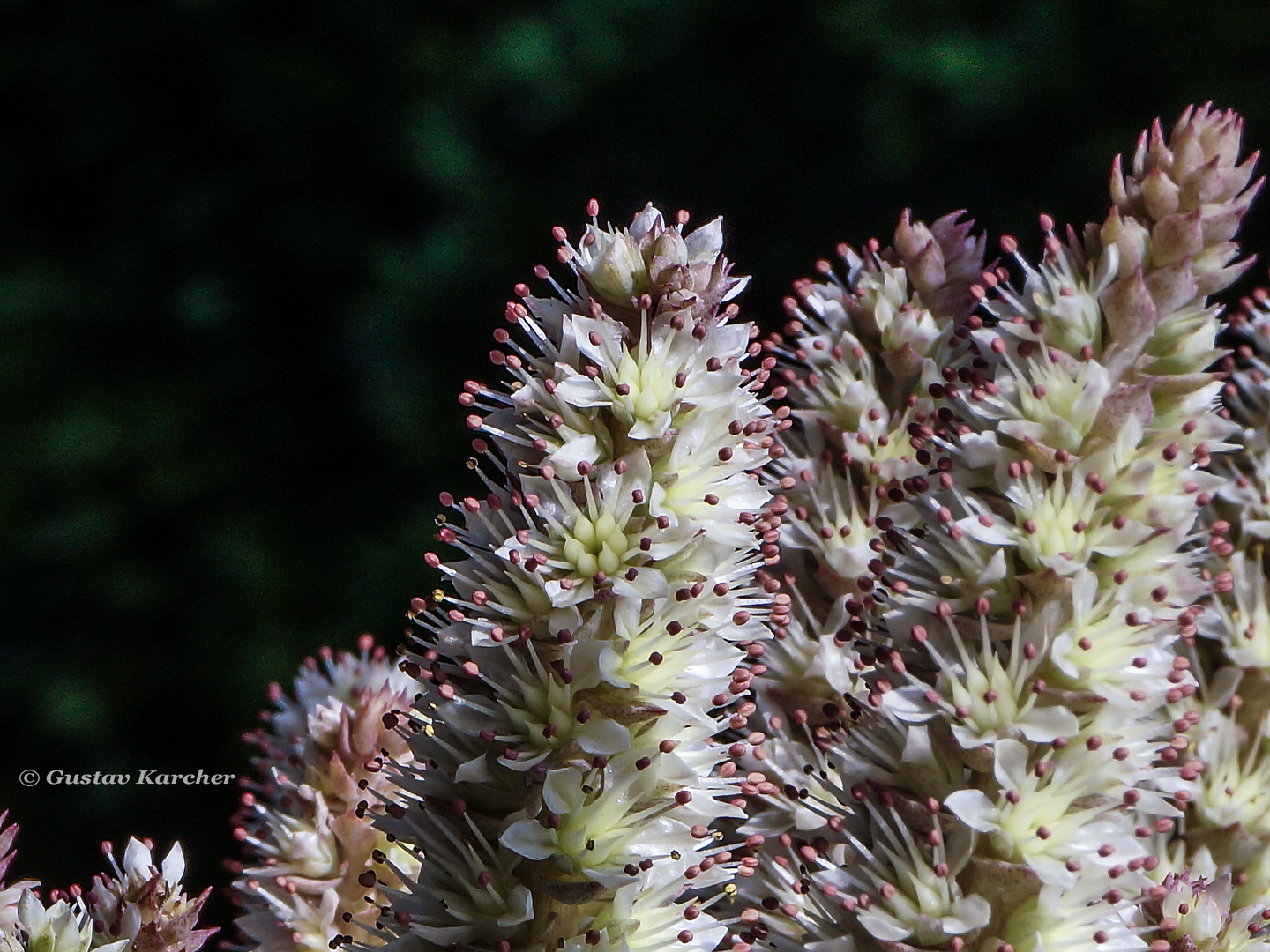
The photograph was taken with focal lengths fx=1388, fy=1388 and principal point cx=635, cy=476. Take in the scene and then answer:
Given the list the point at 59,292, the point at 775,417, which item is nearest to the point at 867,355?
the point at 775,417

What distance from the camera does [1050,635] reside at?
→ 1.90ft

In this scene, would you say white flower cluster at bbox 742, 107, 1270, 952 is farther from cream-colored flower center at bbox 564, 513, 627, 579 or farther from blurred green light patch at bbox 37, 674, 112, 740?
blurred green light patch at bbox 37, 674, 112, 740

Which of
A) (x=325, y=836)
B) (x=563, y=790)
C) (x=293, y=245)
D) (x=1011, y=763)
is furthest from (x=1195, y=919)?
(x=293, y=245)

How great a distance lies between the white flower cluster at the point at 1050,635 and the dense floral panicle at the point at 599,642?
53mm

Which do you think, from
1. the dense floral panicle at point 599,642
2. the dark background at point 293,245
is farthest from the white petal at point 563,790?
the dark background at point 293,245

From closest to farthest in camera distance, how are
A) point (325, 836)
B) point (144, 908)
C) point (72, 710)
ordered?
point (144, 908) → point (325, 836) → point (72, 710)

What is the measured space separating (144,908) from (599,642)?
0.67 ft

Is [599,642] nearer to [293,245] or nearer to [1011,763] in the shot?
[1011,763]

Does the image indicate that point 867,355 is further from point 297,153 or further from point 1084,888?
point 297,153

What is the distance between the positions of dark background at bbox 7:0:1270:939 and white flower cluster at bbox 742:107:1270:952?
151cm

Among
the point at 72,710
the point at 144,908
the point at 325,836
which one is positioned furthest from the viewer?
the point at 72,710

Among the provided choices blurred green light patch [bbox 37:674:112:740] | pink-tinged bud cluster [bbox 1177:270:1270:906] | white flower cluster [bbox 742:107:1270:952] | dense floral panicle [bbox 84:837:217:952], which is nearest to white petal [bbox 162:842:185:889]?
dense floral panicle [bbox 84:837:217:952]

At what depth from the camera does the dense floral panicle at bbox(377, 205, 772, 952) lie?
555 millimetres

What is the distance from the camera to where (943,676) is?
1.93 feet
